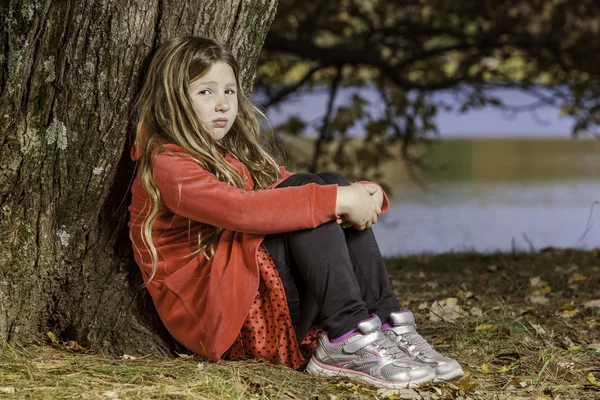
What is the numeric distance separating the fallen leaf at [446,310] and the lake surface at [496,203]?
207 cm

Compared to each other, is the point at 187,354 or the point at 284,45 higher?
the point at 284,45

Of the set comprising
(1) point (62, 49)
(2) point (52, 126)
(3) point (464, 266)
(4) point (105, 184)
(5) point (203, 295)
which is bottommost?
(3) point (464, 266)

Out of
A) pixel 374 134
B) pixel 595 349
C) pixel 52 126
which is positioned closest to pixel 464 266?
pixel 595 349

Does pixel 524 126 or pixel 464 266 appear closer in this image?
pixel 464 266

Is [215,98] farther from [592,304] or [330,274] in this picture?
[592,304]

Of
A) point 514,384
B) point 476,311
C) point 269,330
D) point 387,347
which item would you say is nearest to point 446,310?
point 476,311

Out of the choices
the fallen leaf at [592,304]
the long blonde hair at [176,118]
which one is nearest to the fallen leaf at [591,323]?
the fallen leaf at [592,304]

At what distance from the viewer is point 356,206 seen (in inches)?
109

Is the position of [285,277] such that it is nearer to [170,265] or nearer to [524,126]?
[170,265]

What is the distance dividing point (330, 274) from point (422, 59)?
5.60 meters

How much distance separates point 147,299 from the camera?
3176 millimetres

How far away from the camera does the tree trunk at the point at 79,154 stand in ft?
9.43

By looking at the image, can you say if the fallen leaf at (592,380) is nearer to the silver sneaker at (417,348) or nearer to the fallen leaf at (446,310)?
the silver sneaker at (417,348)

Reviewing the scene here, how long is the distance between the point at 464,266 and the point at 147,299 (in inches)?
108
